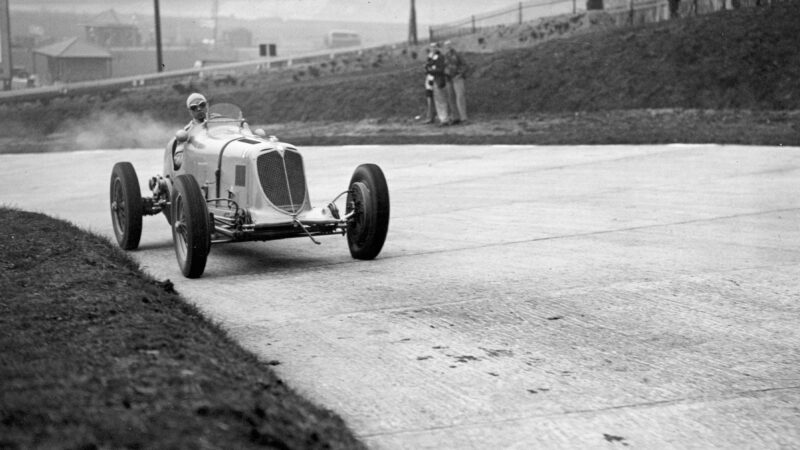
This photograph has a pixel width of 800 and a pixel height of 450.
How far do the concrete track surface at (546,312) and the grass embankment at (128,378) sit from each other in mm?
428

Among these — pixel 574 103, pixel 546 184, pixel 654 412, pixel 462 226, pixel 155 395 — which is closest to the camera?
pixel 155 395

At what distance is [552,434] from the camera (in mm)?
5418

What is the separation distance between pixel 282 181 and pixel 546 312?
3347 mm

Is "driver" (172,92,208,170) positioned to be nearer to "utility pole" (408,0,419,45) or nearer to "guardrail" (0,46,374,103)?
"guardrail" (0,46,374,103)

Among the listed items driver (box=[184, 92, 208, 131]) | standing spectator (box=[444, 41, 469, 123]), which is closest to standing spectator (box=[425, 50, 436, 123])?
standing spectator (box=[444, 41, 469, 123])

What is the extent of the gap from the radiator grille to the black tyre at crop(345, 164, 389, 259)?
0.48 m

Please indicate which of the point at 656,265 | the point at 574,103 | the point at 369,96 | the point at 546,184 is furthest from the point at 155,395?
the point at 369,96

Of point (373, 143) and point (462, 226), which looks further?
point (373, 143)

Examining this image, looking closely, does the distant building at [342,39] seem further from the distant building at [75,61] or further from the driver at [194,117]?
the driver at [194,117]

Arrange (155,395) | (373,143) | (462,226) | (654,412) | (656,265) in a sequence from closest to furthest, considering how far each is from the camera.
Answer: (155,395), (654,412), (656,265), (462,226), (373,143)

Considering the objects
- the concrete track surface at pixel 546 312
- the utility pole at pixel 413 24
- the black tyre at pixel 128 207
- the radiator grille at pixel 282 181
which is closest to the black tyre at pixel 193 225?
the concrete track surface at pixel 546 312

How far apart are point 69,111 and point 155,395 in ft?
132

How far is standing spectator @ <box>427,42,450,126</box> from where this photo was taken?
1049 inches

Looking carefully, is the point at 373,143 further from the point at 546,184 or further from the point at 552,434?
the point at 552,434
